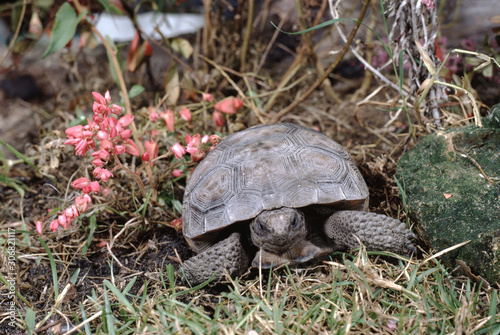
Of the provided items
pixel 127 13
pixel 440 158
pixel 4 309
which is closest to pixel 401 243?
pixel 440 158

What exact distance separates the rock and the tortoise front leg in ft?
2.81

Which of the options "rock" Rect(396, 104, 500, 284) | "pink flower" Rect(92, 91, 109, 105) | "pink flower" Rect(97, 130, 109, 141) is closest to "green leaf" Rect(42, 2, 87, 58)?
"pink flower" Rect(92, 91, 109, 105)

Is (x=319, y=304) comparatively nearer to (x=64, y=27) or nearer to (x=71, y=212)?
(x=71, y=212)

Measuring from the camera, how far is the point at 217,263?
1749 millimetres

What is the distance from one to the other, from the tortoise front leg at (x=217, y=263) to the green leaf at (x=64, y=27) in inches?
63.1

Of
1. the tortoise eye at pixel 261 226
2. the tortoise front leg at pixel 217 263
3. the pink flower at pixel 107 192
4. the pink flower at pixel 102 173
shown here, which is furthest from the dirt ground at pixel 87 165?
the tortoise eye at pixel 261 226

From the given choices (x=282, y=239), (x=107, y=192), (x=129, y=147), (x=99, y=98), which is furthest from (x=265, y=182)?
(x=107, y=192)

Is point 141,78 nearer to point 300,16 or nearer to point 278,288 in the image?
point 300,16

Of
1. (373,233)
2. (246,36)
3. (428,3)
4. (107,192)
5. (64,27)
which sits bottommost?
(107,192)

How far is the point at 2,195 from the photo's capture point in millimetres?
2715

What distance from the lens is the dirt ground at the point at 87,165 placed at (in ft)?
6.63

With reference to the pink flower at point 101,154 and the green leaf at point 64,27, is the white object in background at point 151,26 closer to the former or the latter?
the green leaf at point 64,27

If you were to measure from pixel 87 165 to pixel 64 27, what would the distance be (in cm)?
89

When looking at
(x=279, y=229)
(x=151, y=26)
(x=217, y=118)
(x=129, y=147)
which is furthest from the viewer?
(x=151, y=26)
